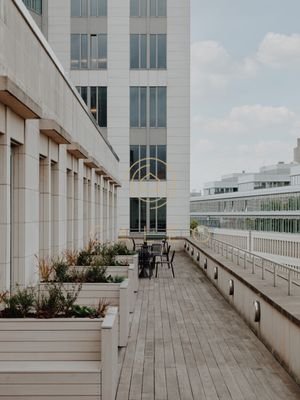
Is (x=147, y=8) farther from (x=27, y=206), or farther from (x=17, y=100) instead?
(x=17, y=100)

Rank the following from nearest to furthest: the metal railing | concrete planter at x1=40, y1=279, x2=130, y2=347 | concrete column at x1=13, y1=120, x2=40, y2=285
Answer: concrete column at x1=13, y1=120, x2=40, y2=285, concrete planter at x1=40, y1=279, x2=130, y2=347, the metal railing

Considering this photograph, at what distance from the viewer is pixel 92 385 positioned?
5484mm

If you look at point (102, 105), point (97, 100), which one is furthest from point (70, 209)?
point (97, 100)

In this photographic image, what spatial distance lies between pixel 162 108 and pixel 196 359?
26.2m

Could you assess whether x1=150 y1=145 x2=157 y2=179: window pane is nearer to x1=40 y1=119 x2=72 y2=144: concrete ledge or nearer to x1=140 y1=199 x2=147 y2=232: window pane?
x1=140 y1=199 x2=147 y2=232: window pane

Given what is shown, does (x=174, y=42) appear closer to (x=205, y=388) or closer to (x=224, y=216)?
(x=205, y=388)

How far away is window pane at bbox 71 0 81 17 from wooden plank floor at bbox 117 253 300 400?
24.6 meters

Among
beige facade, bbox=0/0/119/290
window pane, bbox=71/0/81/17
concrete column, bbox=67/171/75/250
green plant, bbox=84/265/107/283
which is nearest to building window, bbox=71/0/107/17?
window pane, bbox=71/0/81/17

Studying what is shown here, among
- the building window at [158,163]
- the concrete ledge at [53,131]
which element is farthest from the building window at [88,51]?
the concrete ledge at [53,131]

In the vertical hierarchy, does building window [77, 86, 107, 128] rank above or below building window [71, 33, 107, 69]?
below

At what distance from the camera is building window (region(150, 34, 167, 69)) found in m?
32.8

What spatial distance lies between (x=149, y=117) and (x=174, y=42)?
15.4 ft

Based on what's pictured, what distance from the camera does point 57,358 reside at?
588 cm

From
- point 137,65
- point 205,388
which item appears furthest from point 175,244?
point 205,388
